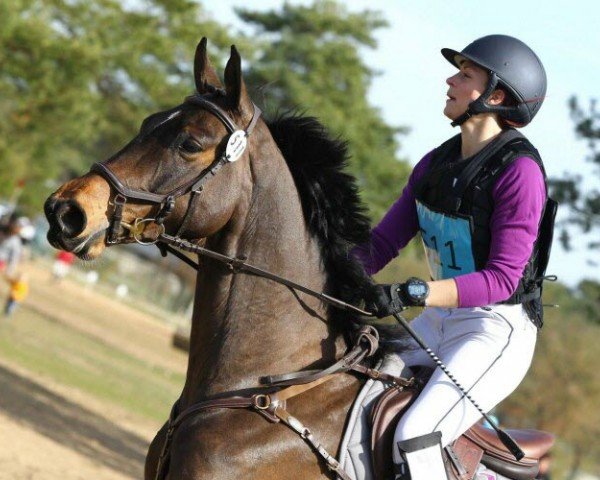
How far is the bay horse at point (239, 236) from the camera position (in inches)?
191

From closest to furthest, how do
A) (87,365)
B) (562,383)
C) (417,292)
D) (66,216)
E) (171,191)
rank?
(66,216)
(171,191)
(417,292)
(87,365)
(562,383)

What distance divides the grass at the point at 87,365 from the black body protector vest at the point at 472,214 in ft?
49.2

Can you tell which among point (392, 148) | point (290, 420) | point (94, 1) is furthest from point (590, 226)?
point (392, 148)

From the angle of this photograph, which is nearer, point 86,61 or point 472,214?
point 472,214

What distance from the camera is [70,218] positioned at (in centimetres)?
472

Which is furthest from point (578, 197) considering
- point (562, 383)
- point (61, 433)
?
point (562, 383)

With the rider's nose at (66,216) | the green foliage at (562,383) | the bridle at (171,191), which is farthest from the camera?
the green foliage at (562,383)

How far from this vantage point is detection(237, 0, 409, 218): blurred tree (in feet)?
150

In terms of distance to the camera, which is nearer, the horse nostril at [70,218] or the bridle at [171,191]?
the horse nostril at [70,218]

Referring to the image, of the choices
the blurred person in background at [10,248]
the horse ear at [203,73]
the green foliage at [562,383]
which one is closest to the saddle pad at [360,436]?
the horse ear at [203,73]

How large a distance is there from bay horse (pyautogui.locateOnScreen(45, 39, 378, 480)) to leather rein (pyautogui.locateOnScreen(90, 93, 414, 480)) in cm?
1

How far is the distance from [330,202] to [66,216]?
1.47 m

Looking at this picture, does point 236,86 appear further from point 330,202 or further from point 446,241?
point 446,241

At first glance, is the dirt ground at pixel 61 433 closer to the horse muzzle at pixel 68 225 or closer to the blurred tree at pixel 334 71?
the horse muzzle at pixel 68 225
